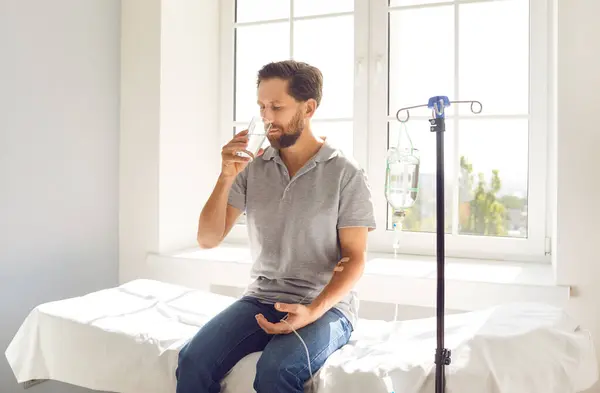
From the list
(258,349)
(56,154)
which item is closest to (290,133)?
(258,349)

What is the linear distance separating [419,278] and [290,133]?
0.75 meters

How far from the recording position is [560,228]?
71.9 inches

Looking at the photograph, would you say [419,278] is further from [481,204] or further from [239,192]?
[239,192]

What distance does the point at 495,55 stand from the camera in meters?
2.24

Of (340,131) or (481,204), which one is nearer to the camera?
(481,204)

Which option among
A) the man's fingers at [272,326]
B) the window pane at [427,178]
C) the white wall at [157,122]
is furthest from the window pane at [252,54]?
the man's fingers at [272,326]

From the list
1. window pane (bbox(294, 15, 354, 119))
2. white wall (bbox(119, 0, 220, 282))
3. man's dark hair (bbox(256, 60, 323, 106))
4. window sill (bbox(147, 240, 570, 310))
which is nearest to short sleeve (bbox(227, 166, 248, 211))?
man's dark hair (bbox(256, 60, 323, 106))

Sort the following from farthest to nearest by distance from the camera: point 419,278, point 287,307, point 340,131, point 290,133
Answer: point 340,131, point 419,278, point 290,133, point 287,307

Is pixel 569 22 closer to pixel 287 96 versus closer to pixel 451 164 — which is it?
pixel 451 164

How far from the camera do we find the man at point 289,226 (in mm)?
1435

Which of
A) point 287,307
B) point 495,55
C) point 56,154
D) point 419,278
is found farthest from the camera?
point 495,55

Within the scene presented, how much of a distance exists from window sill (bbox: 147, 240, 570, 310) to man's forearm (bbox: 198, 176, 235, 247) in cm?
61

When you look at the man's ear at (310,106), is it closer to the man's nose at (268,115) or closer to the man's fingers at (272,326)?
the man's nose at (268,115)

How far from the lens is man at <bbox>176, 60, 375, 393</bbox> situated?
143 centimetres
